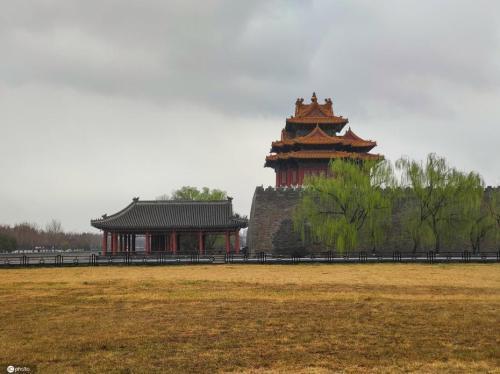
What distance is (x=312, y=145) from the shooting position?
38.5 meters

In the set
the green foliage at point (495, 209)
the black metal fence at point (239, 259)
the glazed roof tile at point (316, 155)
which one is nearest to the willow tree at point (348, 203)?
the black metal fence at point (239, 259)

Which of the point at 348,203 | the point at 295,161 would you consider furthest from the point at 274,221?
the point at 295,161

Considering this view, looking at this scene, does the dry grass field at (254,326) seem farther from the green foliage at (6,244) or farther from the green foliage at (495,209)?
the green foliage at (6,244)

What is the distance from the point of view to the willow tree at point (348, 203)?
31266 mm

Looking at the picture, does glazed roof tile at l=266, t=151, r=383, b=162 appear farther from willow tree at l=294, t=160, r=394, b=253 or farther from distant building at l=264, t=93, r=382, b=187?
willow tree at l=294, t=160, r=394, b=253

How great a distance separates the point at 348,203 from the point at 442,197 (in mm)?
5911

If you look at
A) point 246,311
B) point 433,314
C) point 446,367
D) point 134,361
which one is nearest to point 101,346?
point 134,361

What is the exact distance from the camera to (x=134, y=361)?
24.5ft

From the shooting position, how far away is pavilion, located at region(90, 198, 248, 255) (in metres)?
32.0

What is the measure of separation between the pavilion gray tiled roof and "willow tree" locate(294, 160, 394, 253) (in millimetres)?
4664

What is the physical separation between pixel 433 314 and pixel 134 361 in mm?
6833

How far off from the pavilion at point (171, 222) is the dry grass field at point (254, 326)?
570 inches

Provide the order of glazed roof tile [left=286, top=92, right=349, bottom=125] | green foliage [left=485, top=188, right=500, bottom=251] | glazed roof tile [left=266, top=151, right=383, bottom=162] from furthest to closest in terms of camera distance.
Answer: glazed roof tile [left=286, top=92, right=349, bottom=125], glazed roof tile [left=266, top=151, right=383, bottom=162], green foliage [left=485, top=188, right=500, bottom=251]

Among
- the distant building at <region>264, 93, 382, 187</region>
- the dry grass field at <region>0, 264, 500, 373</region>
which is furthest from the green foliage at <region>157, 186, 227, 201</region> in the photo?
the dry grass field at <region>0, 264, 500, 373</region>
